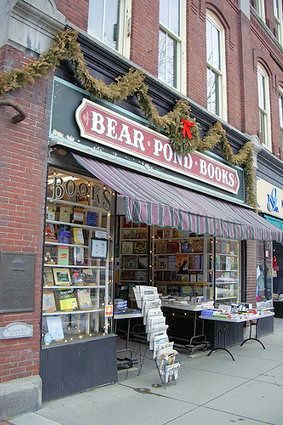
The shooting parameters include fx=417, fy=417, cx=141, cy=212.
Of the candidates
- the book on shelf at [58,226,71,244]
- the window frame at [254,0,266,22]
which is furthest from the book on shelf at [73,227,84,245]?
the window frame at [254,0,266,22]

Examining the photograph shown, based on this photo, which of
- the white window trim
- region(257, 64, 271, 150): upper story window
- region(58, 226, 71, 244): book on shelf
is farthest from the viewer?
the white window trim

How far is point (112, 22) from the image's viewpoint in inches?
313

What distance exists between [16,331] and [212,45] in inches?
360

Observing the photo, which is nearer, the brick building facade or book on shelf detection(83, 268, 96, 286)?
the brick building facade

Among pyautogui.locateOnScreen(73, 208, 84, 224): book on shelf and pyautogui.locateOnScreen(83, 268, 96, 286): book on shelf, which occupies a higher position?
pyautogui.locateOnScreen(73, 208, 84, 224): book on shelf

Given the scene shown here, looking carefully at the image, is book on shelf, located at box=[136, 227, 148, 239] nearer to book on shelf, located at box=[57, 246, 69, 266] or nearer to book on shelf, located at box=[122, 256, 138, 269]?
book on shelf, located at box=[122, 256, 138, 269]

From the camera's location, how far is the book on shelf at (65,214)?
20.6ft

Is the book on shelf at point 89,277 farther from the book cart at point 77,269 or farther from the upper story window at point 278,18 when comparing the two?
the upper story window at point 278,18

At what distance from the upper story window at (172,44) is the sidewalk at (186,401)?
5991 millimetres

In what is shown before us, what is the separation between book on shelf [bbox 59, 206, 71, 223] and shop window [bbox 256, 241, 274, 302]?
23.1 feet

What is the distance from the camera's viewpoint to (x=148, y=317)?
6.38 metres

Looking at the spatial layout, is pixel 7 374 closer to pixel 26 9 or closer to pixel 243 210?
pixel 26 9

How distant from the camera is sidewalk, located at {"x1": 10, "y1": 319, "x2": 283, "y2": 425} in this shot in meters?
4.95

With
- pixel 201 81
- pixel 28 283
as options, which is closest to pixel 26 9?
pixel 28 283
